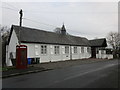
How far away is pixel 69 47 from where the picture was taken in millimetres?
30125

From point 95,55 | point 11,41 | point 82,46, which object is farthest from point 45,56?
point 95,55

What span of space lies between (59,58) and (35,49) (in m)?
6.22

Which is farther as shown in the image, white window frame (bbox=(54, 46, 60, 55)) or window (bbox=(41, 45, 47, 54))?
white window frame (bbox=(54, 46, 60, 55))

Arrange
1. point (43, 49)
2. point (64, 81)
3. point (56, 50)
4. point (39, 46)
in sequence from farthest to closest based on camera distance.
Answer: point (56, 50) < point (43, 49) < point (39, 46) < point (64, 81)

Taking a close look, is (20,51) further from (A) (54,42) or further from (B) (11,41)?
(A) (54,42)

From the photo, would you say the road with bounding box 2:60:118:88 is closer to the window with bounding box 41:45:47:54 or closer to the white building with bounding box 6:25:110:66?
the white building with bounding box 6:25:110:66

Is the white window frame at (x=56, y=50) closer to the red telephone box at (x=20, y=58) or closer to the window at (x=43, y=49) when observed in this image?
the window at (x=43, y=49)

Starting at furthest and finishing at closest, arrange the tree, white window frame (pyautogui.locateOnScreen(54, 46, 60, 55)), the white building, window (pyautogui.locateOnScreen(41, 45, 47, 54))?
the tree, white window frame (pyautogui.locateOnScreen(54, 46, 60, 55)), window (pyautogui.locateOnScreen(41, 45, 47, 54)), the white building

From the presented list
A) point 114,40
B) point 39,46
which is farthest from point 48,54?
point 114,40

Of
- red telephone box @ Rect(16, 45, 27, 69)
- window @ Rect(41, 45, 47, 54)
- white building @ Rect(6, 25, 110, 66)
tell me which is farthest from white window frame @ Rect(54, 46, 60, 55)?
red telephone box @ Rect(16, 45, 27, 69)

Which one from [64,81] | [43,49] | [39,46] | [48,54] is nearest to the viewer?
[64,81]

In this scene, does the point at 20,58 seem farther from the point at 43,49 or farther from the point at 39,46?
the point at 43,49

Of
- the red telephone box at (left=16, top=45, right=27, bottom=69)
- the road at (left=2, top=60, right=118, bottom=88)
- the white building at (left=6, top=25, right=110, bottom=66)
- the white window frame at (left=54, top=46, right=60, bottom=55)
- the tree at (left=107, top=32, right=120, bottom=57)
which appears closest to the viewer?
the road at (left=2, top=60, right=118, bottom=88)

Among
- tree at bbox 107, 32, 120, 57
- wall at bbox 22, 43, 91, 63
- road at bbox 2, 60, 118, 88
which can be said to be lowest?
road at bbox 2, 60, 118, 88
